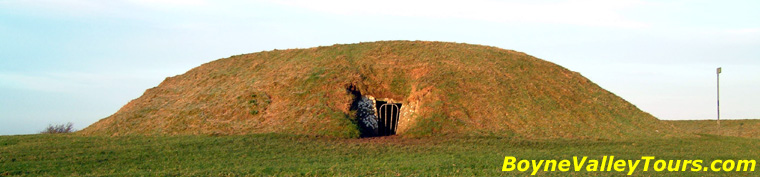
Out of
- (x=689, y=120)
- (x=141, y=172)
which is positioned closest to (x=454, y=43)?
(x=689, y=120)

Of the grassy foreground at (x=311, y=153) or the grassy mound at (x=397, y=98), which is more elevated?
the grassy mound at (x=397, y=98)

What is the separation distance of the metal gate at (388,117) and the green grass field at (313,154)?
1957mm

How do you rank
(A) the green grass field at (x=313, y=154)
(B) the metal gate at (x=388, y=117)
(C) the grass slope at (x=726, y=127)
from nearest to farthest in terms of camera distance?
1. (A) the green grass field at (x=313, y=154)
2. (B) the metal gate at (x=388, y=117)
3. (C) the grass slope at (x=726, y=127)

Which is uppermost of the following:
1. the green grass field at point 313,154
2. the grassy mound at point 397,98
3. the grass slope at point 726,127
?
the grassy mound at point 397,98

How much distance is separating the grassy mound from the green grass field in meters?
1.83

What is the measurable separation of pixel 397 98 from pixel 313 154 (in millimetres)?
9038

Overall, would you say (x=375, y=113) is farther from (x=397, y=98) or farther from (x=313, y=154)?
(x=313, y=154)

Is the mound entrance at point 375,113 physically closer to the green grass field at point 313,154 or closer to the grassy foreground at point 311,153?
the green grass field at point 313,154

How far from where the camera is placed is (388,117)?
101ft

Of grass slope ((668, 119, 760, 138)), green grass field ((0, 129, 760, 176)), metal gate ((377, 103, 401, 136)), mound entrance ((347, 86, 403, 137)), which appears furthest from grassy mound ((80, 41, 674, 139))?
grass slope ((668, 119, 760, 138))

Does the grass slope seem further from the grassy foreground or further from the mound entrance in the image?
the mound entrance

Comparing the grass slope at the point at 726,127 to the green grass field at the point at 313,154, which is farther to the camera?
the grass slope at the point at 726,127

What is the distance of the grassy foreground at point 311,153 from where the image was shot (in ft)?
60.2

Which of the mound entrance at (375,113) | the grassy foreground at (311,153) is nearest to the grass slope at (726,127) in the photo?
the grassy foreground at (311,153)
